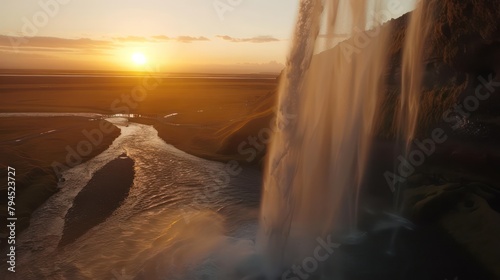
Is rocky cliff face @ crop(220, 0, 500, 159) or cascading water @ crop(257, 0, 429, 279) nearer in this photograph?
cascading water @ crop(257, 0, 429, 279)

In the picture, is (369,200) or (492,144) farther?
(369,200)

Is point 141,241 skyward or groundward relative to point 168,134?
groundward

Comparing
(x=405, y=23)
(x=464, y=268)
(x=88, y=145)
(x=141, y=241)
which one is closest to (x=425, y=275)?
(x=464, y=268)

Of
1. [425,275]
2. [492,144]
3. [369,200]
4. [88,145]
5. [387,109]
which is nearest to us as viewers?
[425,275]

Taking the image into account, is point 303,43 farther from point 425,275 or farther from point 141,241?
point 141,241

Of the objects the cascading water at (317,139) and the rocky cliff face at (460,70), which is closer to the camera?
the cascading water at (317,139)

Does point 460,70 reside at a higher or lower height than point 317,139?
higher

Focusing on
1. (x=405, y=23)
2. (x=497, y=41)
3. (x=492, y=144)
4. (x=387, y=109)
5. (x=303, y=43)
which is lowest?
(x=492, y=144)

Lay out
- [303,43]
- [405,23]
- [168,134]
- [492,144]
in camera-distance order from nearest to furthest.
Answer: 1. [303,43]
2. [492,144]
3. [405,23]
4. [168,134]
